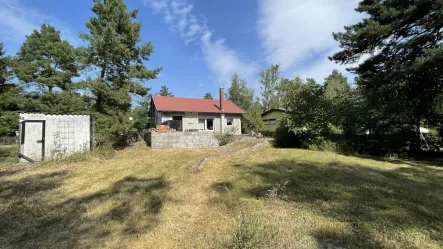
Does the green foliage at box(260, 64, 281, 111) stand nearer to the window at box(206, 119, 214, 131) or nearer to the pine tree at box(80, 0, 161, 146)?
the window at box(206, 119, 214, 131)

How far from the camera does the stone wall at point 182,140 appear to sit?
13398 millimetres

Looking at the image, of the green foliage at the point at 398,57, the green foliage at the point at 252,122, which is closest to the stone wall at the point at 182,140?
the green foliage at the point at 398,57

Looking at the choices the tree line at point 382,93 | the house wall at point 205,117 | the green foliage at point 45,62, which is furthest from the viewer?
the house wall at point 205,117

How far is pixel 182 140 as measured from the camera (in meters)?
13.7

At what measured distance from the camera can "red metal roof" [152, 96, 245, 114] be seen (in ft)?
70.6

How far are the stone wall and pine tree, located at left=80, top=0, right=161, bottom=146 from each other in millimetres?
2026

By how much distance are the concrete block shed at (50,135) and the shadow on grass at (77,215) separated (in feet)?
15.2

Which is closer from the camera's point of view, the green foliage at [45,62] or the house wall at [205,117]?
the green foliage at [45,62]

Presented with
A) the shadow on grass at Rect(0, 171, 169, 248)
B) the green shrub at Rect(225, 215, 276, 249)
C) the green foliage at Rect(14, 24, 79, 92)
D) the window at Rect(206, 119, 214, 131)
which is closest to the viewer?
the green shrub at Rect(225, 215, 276, 249)

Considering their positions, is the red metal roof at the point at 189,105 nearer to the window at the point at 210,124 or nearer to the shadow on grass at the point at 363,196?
the window at the point at 210,124

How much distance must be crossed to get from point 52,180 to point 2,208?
2.23 metres

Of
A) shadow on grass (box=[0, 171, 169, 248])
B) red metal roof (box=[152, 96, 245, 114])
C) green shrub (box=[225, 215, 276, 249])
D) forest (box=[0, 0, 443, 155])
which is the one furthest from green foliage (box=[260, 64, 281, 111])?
green shrub (box=[225, 215, 276, 249])

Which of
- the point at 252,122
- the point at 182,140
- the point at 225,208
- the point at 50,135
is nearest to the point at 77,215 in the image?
the point at 225,208

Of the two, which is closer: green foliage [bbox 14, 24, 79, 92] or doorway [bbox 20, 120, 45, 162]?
doorway [bbox 20, 120, 45, 162]
